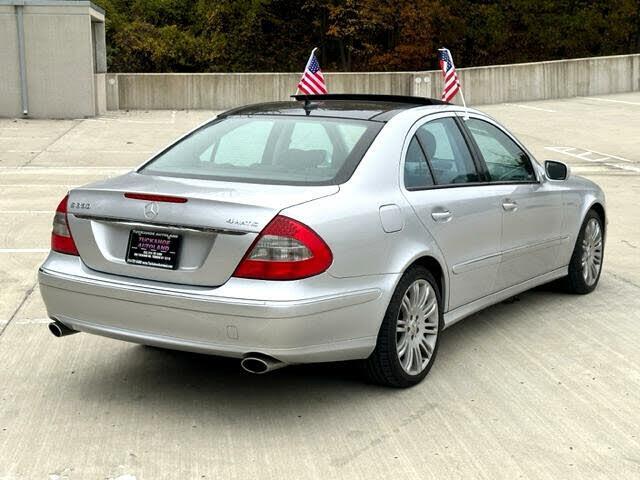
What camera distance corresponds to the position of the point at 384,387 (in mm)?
5516

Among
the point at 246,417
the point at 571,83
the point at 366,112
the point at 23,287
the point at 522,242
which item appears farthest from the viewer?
the point at 571,83

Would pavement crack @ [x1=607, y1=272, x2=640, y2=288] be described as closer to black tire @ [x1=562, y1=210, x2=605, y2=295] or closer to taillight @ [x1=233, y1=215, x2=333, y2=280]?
black tire @ [x1=562, y1=210, x2=605, y2=295]

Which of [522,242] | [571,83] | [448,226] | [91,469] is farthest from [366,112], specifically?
[571,83]

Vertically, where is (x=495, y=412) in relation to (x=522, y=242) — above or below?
below

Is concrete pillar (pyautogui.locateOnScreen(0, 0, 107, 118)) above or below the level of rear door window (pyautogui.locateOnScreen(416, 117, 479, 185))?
above

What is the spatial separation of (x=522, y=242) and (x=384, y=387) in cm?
163

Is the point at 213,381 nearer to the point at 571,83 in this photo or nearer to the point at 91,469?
the point at 91,469

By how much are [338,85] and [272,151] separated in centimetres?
2552

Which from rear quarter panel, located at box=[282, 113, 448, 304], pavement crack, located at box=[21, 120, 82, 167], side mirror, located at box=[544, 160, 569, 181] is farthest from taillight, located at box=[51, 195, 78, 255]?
pavement crack, located at box=[21, 120, 82, 167]

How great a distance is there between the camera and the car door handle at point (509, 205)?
6.42 m

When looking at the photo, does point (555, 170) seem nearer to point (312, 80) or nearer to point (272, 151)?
point (272, 151)

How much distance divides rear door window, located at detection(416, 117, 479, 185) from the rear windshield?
1.35 feet

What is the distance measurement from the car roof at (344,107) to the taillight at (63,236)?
1329 millimetres

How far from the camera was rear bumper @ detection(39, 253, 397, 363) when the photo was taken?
471 cm
